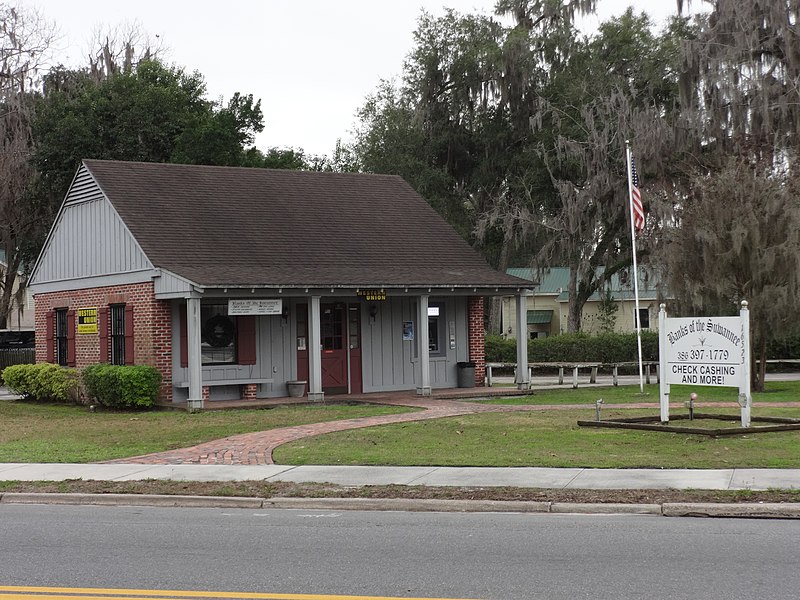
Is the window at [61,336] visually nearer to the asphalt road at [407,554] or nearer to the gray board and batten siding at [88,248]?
the gray board and batten siding at [88,248]

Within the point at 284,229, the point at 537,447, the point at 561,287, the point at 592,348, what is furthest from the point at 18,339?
the point at 537,447

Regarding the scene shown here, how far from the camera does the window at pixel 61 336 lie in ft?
96.2

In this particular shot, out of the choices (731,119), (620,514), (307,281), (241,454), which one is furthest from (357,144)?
(620,514)

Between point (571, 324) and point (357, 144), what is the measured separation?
1909 cm

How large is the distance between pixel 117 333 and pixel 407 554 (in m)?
19.1

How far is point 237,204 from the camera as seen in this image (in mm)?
28672

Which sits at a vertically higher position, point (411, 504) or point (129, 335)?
point (129, 335)

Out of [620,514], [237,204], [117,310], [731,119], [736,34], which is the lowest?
[620,514]

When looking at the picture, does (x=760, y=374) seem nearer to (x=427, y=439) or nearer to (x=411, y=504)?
(x=427, y=439)

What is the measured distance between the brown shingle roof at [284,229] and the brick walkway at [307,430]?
3.07 m

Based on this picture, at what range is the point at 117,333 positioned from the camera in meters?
26.7

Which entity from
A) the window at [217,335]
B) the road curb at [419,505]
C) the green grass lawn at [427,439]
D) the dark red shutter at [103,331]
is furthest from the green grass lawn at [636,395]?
the road curb at [419,505]

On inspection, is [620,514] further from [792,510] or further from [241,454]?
[241,454]

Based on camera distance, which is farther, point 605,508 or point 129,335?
point 129,335
